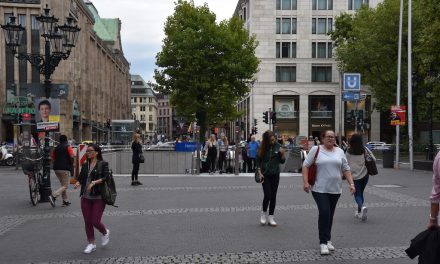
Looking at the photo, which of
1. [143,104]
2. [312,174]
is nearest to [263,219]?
[312,174]

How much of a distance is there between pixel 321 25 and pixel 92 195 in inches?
2248

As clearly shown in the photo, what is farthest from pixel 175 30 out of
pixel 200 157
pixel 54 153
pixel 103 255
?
pixel 103 255

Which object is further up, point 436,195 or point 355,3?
point 355,3

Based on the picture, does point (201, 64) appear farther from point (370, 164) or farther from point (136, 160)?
point (370, 164)

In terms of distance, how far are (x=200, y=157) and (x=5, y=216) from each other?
44.6ft

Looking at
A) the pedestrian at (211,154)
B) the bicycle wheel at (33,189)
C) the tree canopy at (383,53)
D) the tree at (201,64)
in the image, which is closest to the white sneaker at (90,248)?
the bicycle wheel at (33,189)

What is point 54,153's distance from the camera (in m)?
13.4

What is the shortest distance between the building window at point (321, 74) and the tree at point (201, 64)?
1934 cm

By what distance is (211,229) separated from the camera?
9367 mm

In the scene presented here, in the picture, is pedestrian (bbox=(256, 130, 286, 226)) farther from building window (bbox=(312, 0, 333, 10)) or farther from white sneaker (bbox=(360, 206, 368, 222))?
building window (bbox=(312, 0, 333, 10))

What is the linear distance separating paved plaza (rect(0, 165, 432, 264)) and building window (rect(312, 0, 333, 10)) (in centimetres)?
4908

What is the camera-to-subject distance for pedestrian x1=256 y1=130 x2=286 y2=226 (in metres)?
9.68

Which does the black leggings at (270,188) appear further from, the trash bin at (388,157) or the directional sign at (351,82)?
the trash bin at (388,157)

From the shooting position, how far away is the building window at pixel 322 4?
61.6 meters
